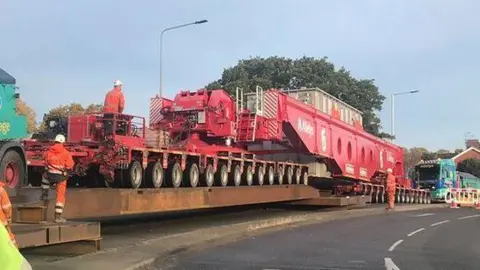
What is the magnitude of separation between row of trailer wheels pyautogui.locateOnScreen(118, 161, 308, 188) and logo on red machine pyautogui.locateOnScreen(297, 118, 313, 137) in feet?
4.68

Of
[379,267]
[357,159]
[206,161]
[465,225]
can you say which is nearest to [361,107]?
[357,159]

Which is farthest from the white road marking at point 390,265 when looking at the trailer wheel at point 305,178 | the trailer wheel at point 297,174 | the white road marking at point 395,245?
the trailer wheel at point 305,178

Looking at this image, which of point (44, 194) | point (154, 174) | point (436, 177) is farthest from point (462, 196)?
point (44, 194)

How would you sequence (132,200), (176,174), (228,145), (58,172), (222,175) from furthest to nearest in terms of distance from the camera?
(228,145) < (222,175) < (176,174) < (132,200) < (58,172)

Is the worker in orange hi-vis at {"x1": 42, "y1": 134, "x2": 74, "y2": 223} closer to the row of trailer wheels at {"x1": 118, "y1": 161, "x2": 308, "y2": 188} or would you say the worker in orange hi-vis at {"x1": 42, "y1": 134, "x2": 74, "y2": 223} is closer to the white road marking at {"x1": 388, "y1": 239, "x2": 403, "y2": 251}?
the row of trailer wheels at {"x1": 118, "y1": 161, "x2": 308, "y2": 188}

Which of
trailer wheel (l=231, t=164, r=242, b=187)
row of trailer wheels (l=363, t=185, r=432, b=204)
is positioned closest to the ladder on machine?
trailer wheel (l=231, t=164, r=242, b=187)

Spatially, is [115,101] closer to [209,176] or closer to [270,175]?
[209,176]

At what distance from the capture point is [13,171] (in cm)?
1036

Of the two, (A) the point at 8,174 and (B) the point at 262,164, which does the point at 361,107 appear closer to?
(B) the point at 262,164

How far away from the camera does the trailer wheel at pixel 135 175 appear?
508 inches

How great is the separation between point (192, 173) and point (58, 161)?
5.53 m

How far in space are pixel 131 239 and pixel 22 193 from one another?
11.7ft

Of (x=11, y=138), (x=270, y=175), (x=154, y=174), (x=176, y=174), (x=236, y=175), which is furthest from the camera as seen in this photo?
(x=270, y=175)

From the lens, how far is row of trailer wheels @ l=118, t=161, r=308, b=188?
13117 millimetres
